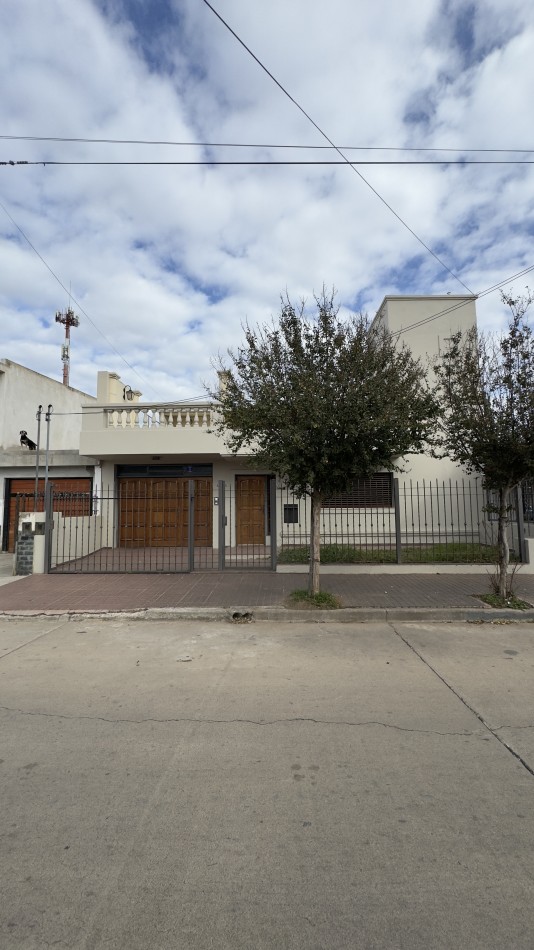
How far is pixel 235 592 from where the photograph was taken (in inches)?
364

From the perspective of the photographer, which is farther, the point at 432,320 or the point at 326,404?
the point at 432,320

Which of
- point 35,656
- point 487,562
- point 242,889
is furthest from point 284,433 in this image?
point 487,562

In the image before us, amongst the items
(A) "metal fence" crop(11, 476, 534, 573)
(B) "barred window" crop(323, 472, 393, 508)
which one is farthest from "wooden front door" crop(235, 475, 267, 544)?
(B) "barred window" crop(323, 472, 393, 508)

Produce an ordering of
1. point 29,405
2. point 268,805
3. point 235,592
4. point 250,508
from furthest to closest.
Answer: point 29,405 → point 250,508 → point 235,592 → point 268,805

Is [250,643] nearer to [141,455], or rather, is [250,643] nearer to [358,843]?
[358,843]

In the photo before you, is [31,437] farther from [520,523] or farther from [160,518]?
[520,523]

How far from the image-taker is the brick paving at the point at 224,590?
8.38 meters

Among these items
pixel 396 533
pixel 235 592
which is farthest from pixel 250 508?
pixel 235 592

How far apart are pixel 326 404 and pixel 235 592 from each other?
4.00m

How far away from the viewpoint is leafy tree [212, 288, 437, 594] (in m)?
7.30

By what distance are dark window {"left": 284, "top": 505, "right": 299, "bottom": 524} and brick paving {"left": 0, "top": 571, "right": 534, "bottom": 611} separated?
2949 millimetres

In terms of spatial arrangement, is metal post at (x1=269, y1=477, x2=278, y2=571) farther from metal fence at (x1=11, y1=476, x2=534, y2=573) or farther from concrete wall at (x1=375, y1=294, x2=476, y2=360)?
concrete wall at (x1=375, y1=294, x2=476, y2=360)

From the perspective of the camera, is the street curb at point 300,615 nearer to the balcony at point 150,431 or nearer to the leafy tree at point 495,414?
the leafy tree at point 495,414

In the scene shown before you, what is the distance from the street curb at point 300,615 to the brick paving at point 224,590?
0.79ft
